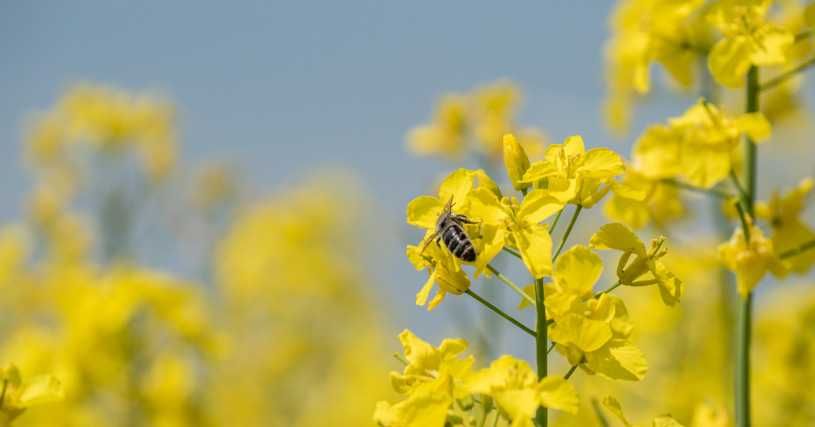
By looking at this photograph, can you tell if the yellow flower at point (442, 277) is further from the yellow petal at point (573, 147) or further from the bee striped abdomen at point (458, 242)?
the yellow petal at point (573, 147)

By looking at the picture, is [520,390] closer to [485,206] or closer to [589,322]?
[589,322]

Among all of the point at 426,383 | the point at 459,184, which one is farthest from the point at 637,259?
the point at 426,383

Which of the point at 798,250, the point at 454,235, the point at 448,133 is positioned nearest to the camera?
the point at 454,235

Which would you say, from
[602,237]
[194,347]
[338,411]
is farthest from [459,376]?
[338,411]

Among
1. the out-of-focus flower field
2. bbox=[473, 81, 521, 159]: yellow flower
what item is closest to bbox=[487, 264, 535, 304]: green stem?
the out-of-focus flower field

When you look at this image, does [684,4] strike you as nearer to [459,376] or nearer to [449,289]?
[449,289]

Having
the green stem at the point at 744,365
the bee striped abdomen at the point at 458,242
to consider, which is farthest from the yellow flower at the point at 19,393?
the green stem at the point at 744,365

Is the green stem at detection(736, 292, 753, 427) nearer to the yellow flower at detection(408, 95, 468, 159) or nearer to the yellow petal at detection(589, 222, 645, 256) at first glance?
the yellow petal at detection(589, 222, 645, 256)
